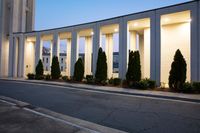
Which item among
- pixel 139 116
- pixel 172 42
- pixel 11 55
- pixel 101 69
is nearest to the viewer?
pixel 139 116

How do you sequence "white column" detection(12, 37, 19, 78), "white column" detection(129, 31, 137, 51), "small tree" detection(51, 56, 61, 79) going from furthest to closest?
"white column" detection(12, 37, 19, 78)
"small tree" detection(51, 56, 61, 79)
"white column" detection(129, 31, 137, 51)

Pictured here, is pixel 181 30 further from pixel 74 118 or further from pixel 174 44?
pixel 74 118

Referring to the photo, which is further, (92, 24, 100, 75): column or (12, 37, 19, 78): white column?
(12, 37, 19, 78): white column

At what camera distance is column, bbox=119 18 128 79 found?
1727 cm

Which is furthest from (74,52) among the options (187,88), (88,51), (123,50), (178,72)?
(187,88)

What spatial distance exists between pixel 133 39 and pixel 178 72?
8.60m

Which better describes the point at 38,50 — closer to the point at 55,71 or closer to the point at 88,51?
the point at 55,71

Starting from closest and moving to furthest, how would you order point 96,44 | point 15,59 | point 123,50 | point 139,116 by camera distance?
point 139,116 → point 123,50 → point 96,44 → point 15,59

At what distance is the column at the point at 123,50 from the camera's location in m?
17.3

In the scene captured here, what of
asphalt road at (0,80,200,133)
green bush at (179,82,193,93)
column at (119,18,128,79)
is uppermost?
column at (119,18,128,79)

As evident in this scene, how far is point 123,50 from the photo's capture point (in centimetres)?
1745

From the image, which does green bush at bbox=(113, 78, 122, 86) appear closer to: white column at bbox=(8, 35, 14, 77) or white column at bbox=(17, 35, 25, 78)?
white column at bbox=(17, 35, 25, 78)

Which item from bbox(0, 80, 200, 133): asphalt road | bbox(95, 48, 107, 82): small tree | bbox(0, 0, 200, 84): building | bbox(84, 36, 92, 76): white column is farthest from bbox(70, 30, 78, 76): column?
bbox(0, 80, 200, 133): asphalt road

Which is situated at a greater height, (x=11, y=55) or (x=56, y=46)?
(x=56, y=46)
